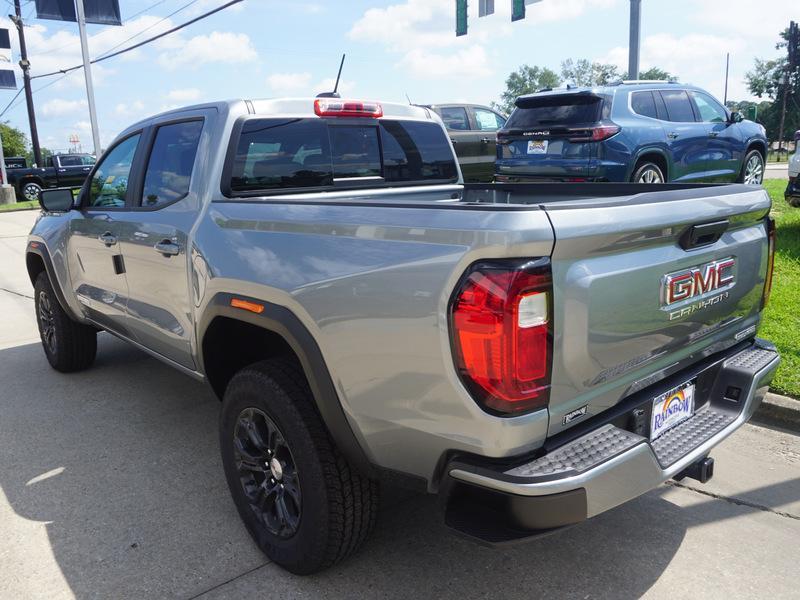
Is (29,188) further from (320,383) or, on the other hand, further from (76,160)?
(320,383)

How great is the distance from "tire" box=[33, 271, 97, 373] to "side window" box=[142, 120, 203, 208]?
6.23 ft

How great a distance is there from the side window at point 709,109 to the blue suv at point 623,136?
14mm

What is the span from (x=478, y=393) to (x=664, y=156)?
26.2ft

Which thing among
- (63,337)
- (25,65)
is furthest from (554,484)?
(25,65)

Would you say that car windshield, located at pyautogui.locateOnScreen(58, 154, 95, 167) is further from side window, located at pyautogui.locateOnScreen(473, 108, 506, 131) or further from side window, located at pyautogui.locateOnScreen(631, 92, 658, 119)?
side window, located at pyautogui.locateOnScreen(631, 92, 658, 119)

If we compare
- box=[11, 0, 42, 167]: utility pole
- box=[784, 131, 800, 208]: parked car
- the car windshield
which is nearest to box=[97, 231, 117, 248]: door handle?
box=[784, 131, 800, 208]: parked car

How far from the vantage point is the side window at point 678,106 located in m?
9.09

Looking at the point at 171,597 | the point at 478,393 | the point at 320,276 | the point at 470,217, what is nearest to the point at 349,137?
the point at 320,276

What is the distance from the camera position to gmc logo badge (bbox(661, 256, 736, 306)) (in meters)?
2.22

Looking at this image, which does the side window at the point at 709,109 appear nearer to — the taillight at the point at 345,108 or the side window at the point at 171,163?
the taillight at the point at 345,108

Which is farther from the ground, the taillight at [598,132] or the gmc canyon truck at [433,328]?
the taillight at [598,132]

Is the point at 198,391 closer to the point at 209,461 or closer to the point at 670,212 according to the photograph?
the point at 209,461

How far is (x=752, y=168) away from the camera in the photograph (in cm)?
1055

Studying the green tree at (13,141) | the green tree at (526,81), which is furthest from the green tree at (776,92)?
the green tree at (13,141)
